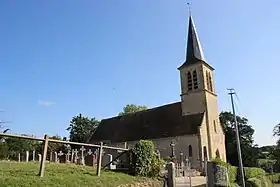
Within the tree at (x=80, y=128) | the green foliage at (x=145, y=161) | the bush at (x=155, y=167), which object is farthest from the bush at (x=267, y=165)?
the green foliage at (x=145, y=161)

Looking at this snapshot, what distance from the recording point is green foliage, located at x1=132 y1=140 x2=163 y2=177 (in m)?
13.2

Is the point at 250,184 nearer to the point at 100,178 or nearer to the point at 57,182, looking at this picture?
the point at 100,178

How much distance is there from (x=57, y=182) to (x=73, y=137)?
169 ft

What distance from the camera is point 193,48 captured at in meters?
41.7

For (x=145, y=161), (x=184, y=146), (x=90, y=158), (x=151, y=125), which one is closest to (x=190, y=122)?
(x=184, y=146)

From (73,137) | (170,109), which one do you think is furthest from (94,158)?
(73,137)

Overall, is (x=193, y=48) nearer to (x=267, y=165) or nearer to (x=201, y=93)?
(x=201, y=93)

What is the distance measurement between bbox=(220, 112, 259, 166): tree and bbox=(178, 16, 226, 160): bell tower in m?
10.8

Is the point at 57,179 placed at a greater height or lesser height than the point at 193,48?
lesser

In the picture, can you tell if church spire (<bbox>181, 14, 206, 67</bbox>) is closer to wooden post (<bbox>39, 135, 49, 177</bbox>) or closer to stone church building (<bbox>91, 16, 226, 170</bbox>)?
stone church building (<bbox>91, 16, 226, 170</bbox>)

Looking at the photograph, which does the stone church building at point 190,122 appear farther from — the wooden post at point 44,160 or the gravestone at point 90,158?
the wooden post at point 44,160

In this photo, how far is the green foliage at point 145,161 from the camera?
43.5ft

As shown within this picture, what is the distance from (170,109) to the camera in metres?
42.3

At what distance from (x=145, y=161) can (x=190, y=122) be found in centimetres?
2469
